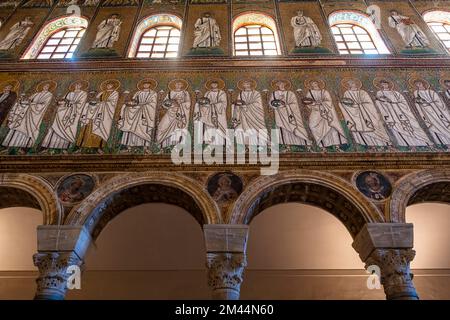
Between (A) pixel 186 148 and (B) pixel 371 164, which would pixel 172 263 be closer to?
(A) pixel 186 148

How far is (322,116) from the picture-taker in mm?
7848

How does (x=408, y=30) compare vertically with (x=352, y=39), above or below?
below

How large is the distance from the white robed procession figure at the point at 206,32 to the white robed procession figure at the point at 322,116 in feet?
9.00

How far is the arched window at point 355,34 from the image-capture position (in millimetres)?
9859

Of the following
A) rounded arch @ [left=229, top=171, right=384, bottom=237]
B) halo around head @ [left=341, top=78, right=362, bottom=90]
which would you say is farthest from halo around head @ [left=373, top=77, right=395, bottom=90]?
rounded arch @ [left=229, top=171, right=384, bottom=237]

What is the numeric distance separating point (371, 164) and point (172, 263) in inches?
207

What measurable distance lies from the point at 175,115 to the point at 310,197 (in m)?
3.21

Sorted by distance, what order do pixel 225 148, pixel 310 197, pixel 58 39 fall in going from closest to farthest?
pixel 310 197 < pixel 225 148 < pixel 58 39

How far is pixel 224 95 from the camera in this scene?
27.1 ft

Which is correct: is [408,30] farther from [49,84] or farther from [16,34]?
[16,34]

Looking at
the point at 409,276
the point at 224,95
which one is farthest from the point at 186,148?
A: the point at 409,276

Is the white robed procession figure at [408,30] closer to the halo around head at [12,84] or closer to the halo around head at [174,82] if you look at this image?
the halo around head at [174,82]

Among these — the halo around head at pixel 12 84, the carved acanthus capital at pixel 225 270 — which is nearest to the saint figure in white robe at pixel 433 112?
the carved acanthus capital at pixel 225 270

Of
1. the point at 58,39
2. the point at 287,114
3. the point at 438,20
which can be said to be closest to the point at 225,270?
the point at 287,114
